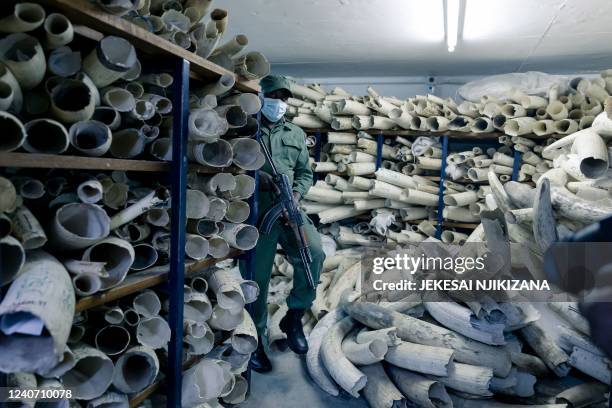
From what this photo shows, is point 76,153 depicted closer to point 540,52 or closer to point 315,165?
point 315,165

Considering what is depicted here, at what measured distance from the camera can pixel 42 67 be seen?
1.12 meters

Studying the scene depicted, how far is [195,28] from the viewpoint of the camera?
1.65 metres

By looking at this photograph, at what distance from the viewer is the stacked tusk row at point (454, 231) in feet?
6.99

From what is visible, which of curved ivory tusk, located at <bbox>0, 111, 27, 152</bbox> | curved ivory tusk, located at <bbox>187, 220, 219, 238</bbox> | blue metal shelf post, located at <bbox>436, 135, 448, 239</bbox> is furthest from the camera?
blue metal shelf post, located at <bbox>436, 135, 448, 239</bbox>

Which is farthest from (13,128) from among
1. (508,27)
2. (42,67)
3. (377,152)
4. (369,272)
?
(377,152)

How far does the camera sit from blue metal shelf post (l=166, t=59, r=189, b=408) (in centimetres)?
152

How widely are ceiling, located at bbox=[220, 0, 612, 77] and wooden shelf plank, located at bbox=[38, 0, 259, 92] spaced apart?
168 centimetres

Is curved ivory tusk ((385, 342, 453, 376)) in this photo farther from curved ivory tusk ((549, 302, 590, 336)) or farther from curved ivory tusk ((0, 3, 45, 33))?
curved ivory tusk ((0, 3, 45, 33))


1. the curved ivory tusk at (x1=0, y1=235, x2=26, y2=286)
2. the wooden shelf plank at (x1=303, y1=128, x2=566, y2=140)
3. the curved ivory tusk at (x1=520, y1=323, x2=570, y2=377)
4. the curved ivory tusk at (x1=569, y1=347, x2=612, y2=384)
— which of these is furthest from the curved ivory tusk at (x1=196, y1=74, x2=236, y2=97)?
the wooden shelf plank at (x1=303, y1=128, x2=566, y2=140)

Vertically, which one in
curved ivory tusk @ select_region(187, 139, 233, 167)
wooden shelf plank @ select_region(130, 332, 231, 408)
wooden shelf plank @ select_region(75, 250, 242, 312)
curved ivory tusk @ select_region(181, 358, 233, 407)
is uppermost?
curved ivory tusk @ select_region(187, 139, 233, 167)

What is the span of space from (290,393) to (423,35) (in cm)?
304

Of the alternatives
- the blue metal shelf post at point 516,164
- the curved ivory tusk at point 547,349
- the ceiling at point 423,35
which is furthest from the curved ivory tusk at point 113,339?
the blue metal shelf post at point 516,164

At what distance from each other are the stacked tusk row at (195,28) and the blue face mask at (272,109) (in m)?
0.62

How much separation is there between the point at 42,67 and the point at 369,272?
2.75 m
